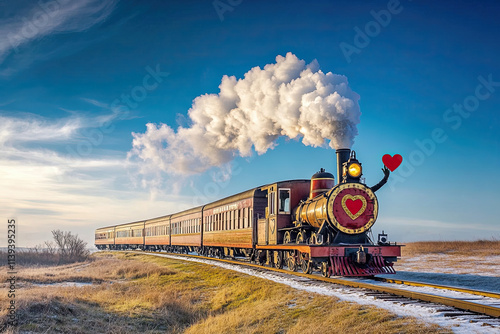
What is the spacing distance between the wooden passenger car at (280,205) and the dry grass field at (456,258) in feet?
20.4

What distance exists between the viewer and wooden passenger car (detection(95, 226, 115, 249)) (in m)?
60.6

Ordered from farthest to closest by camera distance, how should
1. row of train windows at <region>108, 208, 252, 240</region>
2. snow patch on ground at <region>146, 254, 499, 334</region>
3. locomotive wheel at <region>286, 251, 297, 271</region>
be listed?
row of train windows at <region>108, 208, 252, 240</region>
locomotive wheel at <region>286, 251, 297, 271</region>
snow patch on ground at <region>146, 254, 499, 334</region>

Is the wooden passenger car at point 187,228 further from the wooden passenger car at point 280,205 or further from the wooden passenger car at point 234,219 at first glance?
the wooden passenger car at point 280,205

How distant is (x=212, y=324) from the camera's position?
10.6 m

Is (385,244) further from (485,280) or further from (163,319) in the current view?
(163,319)

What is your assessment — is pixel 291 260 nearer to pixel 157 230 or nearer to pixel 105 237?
pixel 157 230

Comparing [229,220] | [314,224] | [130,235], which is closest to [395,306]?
[314,224]

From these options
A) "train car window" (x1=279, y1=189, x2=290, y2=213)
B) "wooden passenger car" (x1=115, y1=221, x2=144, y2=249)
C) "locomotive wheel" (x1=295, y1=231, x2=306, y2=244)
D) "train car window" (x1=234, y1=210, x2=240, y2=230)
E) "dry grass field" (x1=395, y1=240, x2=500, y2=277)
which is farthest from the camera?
"wooden passenger car" (x1=115, y1=221, x2=144, y2=249)

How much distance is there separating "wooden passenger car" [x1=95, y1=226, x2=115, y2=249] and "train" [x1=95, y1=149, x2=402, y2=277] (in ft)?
132

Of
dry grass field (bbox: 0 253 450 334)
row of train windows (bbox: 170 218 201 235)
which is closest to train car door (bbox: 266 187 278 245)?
dry grass field (bbox: 0 253 450 334)

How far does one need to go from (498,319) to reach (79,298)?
11676 mm

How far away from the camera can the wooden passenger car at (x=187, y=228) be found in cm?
2981

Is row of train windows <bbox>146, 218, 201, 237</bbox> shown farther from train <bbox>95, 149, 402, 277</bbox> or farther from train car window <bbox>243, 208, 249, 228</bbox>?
train car window <bbox>243, 208, 249, 228</bbox>

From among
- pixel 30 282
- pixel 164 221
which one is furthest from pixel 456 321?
pixel 164 221
